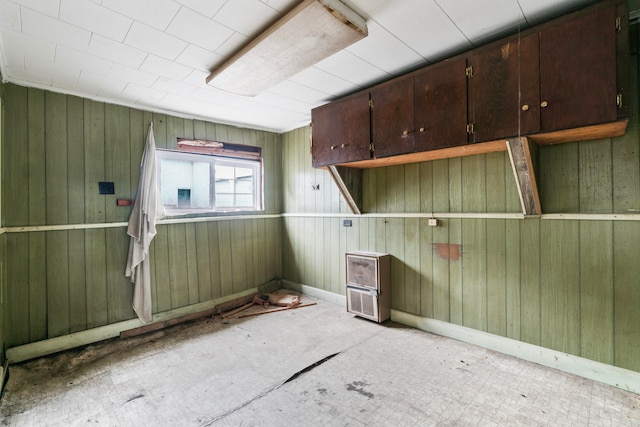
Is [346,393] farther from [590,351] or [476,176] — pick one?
[476,176]

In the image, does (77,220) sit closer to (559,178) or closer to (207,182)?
(207,182)

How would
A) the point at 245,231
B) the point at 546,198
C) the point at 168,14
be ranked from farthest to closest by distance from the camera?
the point at 245,231 → the point at 546,198 → the point at 168,14

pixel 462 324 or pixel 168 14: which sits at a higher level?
pixel 168 14

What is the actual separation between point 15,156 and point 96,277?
4.20 feet

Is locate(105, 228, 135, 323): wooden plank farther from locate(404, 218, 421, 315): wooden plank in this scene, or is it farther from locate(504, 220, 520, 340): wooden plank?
locate(504, 220, 520, 340): wooden plank

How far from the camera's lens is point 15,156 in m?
2.56

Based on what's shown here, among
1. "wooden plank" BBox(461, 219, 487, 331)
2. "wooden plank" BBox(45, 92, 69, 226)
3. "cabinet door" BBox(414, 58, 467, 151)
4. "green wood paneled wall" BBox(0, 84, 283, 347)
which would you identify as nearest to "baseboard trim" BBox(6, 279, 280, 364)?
"green wood paneled wall" BBox(0, 84, 283, 347)

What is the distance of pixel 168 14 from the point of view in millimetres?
1715

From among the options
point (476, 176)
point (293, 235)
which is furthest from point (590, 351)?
point (293, 235)

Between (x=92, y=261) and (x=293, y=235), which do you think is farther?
(x=293, y=235)

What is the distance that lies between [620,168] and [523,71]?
0.95 m

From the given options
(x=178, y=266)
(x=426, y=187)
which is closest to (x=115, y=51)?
(x=178, y=266)

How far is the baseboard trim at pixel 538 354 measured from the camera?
6.57 feet

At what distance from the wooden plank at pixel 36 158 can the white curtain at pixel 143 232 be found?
713mm
